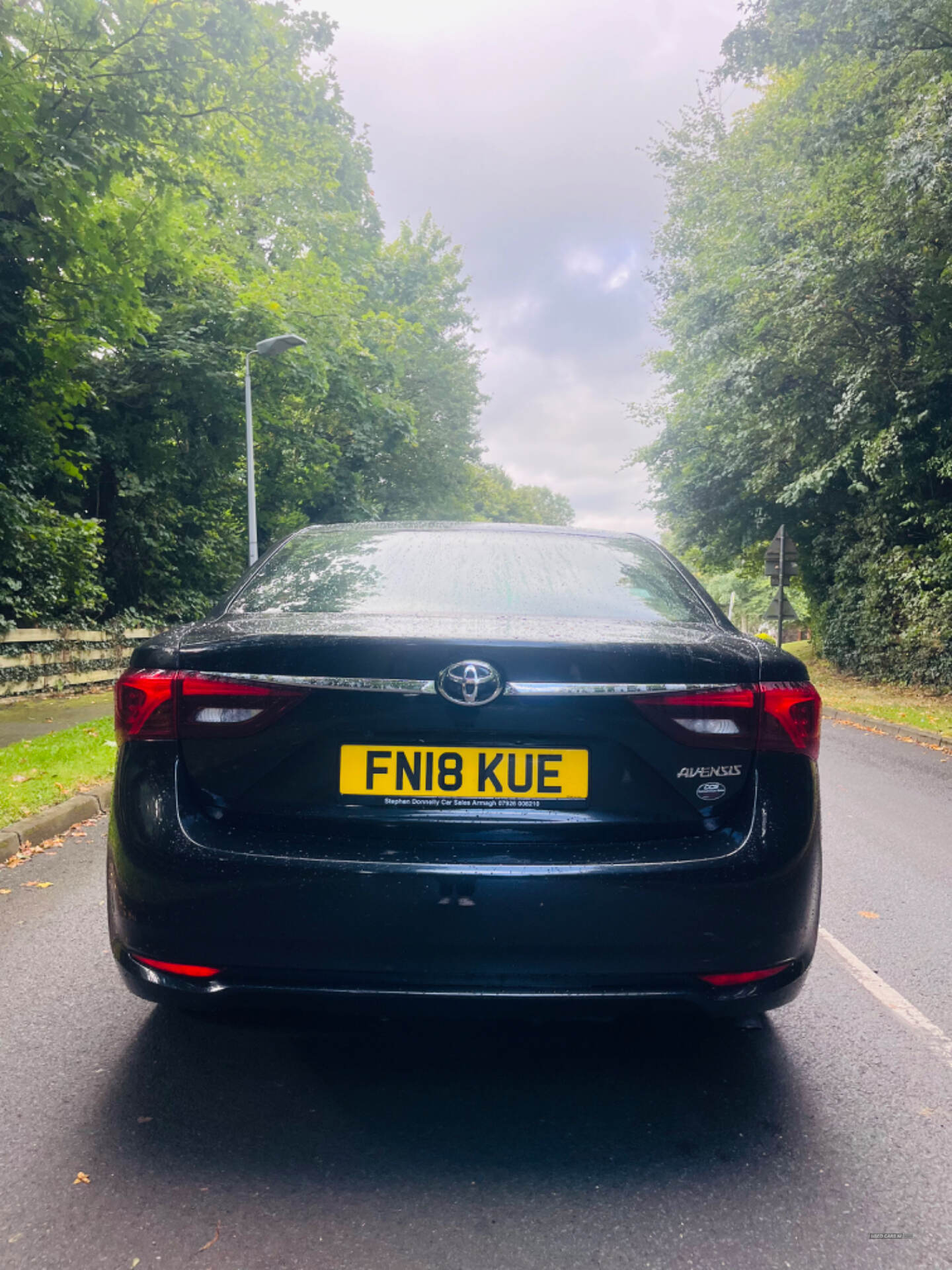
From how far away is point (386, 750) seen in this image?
2.41 m

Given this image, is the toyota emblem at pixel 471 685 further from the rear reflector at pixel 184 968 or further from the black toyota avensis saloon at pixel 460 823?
the rear reflector at pixel 184 968

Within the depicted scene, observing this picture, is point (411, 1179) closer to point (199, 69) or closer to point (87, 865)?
point (87, 865)

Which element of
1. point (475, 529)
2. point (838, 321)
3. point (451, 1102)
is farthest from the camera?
point (838, 321)

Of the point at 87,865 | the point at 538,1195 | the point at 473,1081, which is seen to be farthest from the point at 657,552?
the point at 87,865

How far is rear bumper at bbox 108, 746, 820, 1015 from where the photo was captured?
233 centimetres

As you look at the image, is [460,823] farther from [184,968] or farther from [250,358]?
[250,358]

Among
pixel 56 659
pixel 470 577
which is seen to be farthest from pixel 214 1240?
pixel 56 659

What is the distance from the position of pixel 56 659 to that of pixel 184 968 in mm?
13753

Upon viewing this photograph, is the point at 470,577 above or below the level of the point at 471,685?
above

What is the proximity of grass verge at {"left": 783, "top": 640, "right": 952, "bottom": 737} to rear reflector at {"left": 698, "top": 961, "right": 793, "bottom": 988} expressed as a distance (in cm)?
964

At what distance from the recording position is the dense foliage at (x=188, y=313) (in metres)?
9.81

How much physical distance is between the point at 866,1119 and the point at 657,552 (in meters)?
1.94

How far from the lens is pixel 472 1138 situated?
8.20 feet

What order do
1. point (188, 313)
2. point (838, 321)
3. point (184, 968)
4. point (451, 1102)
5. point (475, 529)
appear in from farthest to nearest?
point (188, 313) → point (838, 321) → point (475, 529) → point (451, 1102) → point (184, 968)
